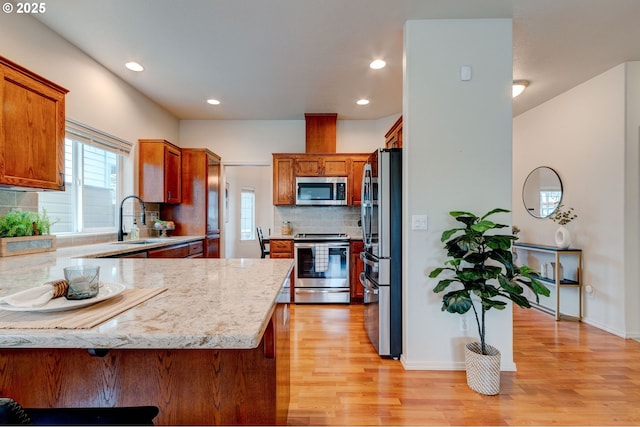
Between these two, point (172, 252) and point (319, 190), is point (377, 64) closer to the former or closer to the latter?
point (319, 190)

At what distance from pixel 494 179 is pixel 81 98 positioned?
369 centimetres

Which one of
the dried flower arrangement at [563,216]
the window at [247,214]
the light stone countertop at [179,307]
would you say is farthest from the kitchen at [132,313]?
the window at [247,214]

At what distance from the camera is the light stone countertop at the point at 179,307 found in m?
0.64

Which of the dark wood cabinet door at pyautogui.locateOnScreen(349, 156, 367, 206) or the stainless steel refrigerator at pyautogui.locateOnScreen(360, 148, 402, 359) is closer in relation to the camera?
the stainless steel refrigerator at pyautogui.locateOnScreen(360, 148, 402, 359)

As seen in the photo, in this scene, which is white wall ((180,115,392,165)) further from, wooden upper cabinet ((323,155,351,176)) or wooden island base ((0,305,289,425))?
wooden island base ((0,305,289,425))

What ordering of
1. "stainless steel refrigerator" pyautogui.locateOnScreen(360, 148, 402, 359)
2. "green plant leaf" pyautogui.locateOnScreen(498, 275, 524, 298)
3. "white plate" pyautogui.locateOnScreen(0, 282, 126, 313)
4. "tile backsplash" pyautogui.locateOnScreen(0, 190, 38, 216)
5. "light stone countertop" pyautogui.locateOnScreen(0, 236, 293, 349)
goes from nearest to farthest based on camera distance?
"light stone countertop" pyautogui.locateOnScreen(0, 236, 293, 349)
"white plate" pyautogui.locateOnScreen(0, 282, 126, 313)
"green plant leaf" pyautogui.locateOnScreen(498, 275, 524, 298)
"tile backsplash" pyautogui.locateOnScreen(0, 190, 38, 216)
"stainless steel refrigerator" pyautogui.locateOnScreen(360, 148, 402, 359)

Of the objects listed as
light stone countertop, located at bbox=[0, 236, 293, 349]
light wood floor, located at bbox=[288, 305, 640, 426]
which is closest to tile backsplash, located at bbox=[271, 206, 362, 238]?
light wood floor, located at bbox=[288, 305, 640, 426]

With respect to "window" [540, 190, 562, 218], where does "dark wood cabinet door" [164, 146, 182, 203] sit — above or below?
above

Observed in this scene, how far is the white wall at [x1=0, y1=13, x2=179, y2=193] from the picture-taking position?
214cm

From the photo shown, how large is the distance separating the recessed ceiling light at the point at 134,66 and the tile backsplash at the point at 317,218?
243 cm

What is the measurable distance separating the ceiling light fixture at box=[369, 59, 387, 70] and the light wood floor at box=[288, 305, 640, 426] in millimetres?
2674

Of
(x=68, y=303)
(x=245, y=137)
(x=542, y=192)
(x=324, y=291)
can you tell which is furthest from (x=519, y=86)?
(x=68, y=303)

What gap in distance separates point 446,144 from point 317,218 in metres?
2.63

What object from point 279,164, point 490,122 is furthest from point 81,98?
point 490,122
